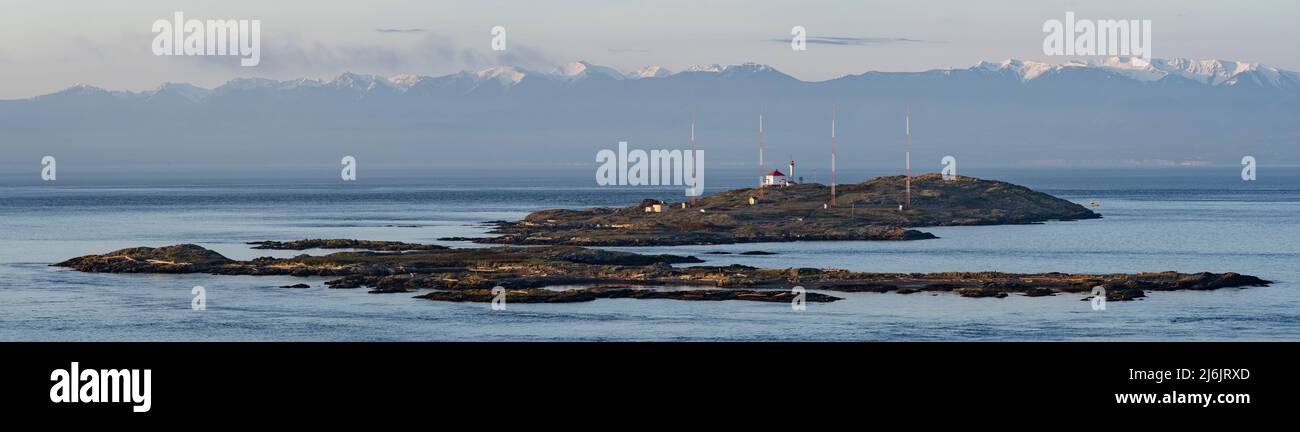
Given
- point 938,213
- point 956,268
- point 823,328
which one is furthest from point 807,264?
point 938,213

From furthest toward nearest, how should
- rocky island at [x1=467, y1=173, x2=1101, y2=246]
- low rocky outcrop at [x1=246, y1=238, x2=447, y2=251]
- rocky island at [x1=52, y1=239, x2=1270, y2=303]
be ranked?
rocky island at [x1=467, y1=173, x2=1101, y2=246], low rocky outcrop at [x1=246, y1=238, x2=447, y2=251], rocky island at [x1=52, y1=239, x2=1270, y2=303]

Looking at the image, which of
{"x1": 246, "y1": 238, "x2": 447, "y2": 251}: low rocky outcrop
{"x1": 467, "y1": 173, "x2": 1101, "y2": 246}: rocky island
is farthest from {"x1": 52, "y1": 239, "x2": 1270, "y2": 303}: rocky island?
{"x1": 467, "y1": 173, "x2": 1101, "y2": 246}: rocky island

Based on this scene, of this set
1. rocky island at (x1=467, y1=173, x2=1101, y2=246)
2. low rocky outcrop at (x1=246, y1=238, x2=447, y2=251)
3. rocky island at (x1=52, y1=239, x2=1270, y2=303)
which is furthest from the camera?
rocky island at (x1=467, y1=173, x2=1101, y2=246)

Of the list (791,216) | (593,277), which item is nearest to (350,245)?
(593,277)

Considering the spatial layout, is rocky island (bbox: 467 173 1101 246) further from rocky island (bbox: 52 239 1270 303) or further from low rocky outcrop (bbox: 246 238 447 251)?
rocky island (bbox: 52 239 1270 303)
